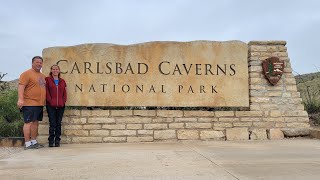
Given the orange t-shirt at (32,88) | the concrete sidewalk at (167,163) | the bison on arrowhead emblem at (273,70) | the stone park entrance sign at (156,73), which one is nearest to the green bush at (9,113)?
the stone park entrance sign at (156,73)

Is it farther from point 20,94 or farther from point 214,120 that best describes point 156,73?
point 20,94

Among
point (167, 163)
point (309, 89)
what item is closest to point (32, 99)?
point (167, 163)

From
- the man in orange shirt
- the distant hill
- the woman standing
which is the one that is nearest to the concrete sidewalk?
the man in orange shirt

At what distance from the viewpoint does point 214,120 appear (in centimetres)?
803

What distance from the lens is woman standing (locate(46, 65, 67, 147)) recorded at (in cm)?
707

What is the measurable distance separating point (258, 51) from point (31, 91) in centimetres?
510

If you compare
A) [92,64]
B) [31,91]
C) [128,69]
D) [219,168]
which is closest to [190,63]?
[128,69]

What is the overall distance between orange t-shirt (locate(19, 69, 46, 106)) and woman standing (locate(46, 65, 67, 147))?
0.56 ft

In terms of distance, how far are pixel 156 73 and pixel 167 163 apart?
3.49 meters

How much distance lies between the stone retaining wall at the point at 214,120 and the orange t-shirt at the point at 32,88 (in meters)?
0.91

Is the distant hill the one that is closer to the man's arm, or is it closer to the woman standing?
the woman standing

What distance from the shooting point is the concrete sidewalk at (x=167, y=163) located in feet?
13.3

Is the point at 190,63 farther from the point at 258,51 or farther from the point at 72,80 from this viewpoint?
the point at 72,80

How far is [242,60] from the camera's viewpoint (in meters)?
8.33
